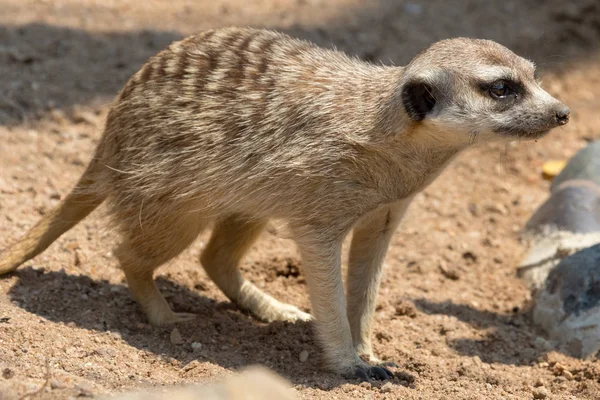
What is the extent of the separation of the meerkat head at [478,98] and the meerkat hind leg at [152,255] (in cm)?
117

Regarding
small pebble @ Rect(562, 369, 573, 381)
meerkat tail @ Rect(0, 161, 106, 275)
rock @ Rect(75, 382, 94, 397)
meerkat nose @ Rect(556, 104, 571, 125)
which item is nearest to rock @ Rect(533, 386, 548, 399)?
small pebble @ Rect(562, 369, 573, 381)

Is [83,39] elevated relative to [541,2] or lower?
lower

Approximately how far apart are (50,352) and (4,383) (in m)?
0.52

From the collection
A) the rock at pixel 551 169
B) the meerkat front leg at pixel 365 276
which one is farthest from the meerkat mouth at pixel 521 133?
the rock at pixel 551 169

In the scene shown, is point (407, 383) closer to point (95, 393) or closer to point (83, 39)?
point (95, 393)

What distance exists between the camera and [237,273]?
168 inches

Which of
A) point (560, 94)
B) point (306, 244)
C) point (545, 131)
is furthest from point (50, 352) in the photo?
point (560, 94)

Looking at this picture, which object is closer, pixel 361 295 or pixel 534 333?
pixel 361 295

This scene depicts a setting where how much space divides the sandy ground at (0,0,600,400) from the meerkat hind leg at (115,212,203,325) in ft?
0.32

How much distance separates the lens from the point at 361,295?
391 cm

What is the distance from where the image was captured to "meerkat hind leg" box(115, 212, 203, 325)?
3.76 m

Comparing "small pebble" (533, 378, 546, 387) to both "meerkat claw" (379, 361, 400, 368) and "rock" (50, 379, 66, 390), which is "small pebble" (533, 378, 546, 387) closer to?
"meerkat claw" (379, 361, 400, 368)

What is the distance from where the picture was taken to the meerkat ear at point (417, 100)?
3322mm

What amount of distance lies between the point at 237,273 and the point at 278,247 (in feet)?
2.00
